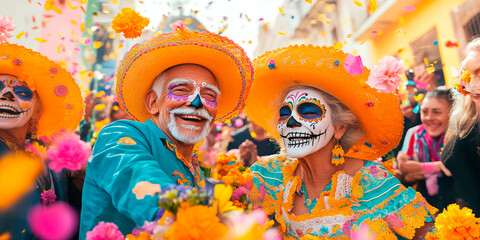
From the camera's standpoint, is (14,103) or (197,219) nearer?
(197,219)

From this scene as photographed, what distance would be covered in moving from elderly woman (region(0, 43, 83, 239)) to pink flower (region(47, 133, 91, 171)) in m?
0.15

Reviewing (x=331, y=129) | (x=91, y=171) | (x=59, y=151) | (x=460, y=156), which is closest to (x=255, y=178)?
(x=331, y=129)

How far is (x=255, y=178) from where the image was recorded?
3029 mm

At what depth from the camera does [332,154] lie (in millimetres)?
2930

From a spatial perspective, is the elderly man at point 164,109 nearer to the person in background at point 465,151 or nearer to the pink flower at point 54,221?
the pink flower at point 54,221

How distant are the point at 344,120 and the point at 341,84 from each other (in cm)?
34

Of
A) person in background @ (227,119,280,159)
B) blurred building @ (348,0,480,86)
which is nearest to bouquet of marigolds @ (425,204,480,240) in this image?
person in background @ (227,119,280,159)

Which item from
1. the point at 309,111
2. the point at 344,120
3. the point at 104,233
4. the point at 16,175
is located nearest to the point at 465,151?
the point at 344,120

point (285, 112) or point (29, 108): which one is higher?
point (29, 108)

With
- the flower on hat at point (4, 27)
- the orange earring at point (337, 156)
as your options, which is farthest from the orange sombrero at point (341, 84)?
the flower on hat at point (4, 27)

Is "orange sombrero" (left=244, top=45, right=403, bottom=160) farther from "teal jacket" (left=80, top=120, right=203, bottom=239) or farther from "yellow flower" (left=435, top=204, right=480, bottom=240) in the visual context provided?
"teal jacket" (left=80, top=120, right=203, bottom=239)

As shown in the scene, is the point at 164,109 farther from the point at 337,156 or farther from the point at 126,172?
the point at 337,156

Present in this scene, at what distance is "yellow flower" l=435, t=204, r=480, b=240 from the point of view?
2.10 metres

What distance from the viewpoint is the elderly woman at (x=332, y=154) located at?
2543 mm
